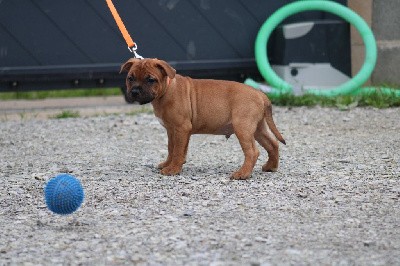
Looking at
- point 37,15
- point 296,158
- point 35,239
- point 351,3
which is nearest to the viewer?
point 35,239

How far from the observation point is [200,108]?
6.29 m

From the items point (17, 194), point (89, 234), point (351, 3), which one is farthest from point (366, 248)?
point (351, 3)

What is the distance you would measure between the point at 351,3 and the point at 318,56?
1051 mm

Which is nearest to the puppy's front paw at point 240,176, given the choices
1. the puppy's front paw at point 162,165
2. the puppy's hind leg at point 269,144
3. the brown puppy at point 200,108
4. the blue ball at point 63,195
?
the brown puppy at point 200,108

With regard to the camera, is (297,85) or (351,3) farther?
(351,3)

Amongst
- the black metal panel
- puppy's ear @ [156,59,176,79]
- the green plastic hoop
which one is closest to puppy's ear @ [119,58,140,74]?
puppy's ear @ [156,59,176,79]

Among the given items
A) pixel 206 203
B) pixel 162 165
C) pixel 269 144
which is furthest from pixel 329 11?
pixel 206 203

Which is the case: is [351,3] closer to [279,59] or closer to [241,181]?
[279,59]

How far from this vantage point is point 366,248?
4.31 m

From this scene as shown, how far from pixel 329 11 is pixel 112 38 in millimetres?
2589

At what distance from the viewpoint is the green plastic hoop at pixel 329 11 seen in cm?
1021

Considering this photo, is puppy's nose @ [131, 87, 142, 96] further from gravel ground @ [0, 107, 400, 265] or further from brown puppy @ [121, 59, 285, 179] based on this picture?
gravel ground @ [0, 107, 400, 265]

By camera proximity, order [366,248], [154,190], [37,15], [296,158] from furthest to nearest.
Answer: [37,15], [296,158], [154,190], [366,248]

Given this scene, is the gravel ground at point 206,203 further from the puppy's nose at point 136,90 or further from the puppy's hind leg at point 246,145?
the puppy's nose at point 136,90
